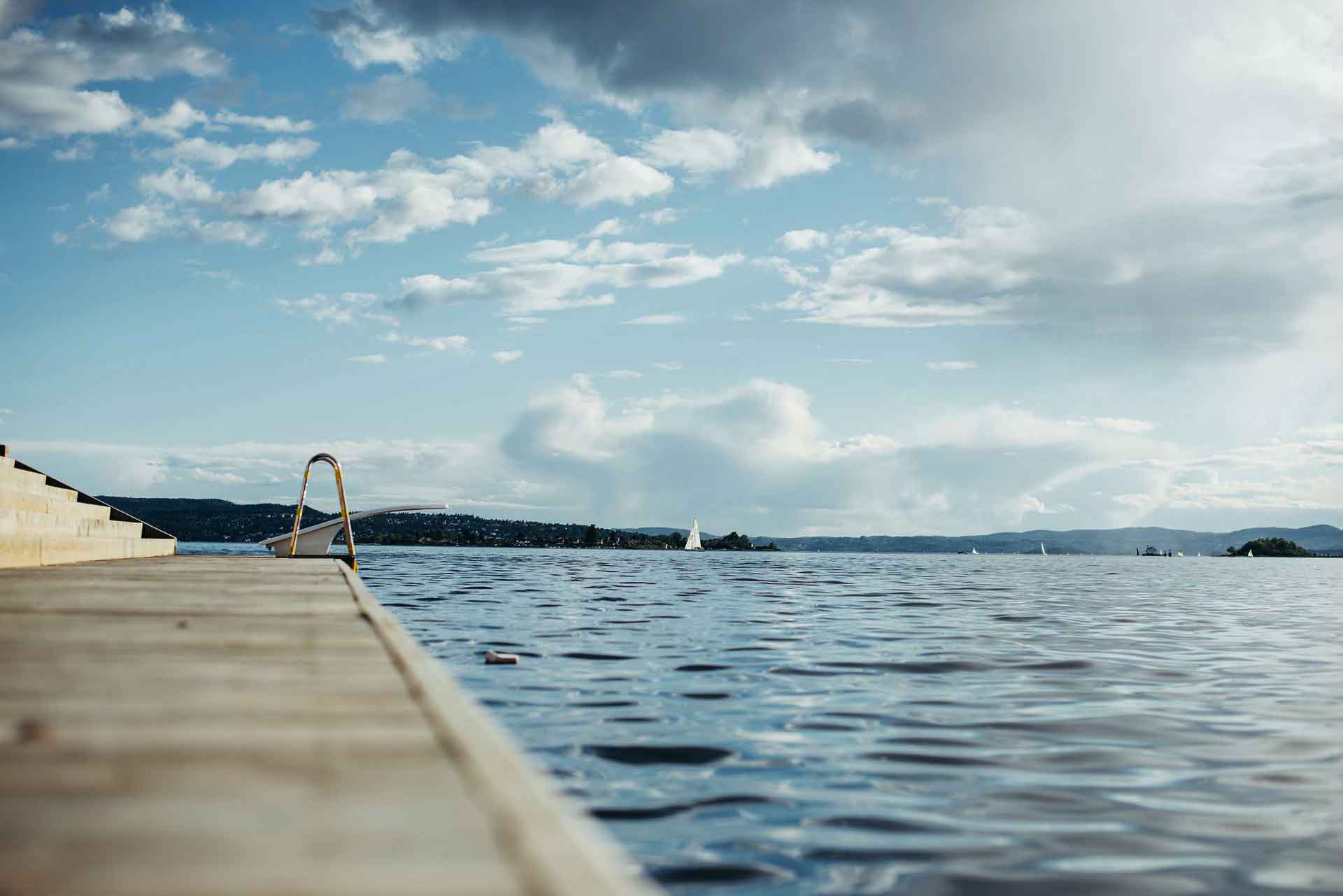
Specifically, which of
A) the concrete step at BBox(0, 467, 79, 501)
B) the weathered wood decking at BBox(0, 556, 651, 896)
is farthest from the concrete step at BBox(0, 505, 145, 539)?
the weathered wood decking at BBox(0, 556, 651, 896)

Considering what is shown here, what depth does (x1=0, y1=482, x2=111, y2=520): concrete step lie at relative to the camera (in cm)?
1452

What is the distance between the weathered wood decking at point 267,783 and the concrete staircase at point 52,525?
10.6 metres

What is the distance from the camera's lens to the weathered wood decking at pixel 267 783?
213cm

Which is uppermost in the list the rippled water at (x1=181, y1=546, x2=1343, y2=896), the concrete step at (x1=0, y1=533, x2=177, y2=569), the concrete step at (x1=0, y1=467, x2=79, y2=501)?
the concrete step at (x1=0, y1=467, x2=79, y2=501)

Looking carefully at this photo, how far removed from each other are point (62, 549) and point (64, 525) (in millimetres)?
454

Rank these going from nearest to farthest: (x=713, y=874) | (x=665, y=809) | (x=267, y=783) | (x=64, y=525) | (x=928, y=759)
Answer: (x=267, y=783), (x=713, y=874), (x=665, y=809), (x=928, y=759), (x=64, y=525)

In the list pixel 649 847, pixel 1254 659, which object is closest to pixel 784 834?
pixel 649 847

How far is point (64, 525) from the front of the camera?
1728cm

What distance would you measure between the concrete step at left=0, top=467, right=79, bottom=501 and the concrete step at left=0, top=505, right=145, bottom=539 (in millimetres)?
364

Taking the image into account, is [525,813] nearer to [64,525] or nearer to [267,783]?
[267,783]

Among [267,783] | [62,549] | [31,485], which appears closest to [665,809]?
[267,783]

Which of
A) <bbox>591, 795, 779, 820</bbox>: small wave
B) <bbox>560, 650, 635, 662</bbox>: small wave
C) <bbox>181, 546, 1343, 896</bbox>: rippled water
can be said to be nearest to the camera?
<bbox>181, 546, 1343, 896</bbox>: rippled water

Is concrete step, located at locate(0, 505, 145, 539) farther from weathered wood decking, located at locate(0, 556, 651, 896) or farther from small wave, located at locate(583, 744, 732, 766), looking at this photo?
small wave, located at locate(583, 744, 732, 766)

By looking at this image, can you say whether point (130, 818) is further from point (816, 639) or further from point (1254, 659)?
point (1254, 659)
